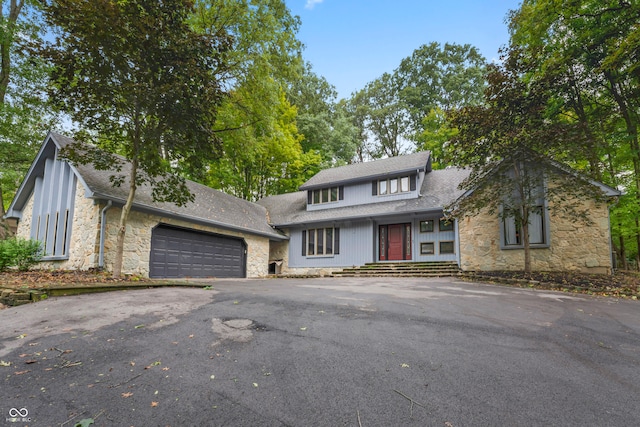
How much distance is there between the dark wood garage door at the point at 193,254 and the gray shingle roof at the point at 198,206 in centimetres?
82

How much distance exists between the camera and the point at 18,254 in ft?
32.0

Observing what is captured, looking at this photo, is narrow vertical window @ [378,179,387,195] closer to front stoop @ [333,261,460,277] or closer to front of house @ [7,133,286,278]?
front stoop @ [333,261,460,277]

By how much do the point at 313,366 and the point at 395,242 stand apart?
14.7 m

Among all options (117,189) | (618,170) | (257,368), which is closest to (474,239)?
(618,170)

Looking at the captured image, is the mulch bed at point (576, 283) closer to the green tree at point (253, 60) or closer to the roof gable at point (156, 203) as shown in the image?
the roof gable at point (156, 203)

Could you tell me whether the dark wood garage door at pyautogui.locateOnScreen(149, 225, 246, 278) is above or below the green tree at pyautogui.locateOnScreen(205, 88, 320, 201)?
below

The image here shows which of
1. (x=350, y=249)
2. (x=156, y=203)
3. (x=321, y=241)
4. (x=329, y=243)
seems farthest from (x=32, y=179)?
(x=350, y=249)

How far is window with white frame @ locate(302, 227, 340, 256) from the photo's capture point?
1820 cm

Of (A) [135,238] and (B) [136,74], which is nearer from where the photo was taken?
(B) [136,74]

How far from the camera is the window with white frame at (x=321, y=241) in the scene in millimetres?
18203

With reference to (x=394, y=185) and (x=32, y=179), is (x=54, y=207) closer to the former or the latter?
(x=32, y=179)

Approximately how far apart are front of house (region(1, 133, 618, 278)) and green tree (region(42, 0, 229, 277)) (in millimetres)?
2516

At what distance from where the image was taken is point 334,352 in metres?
3.58

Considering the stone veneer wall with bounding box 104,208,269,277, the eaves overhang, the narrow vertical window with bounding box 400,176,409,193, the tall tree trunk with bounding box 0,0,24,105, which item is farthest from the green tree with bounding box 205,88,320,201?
the tall tree trunk with bounding box 0,0,24,105
